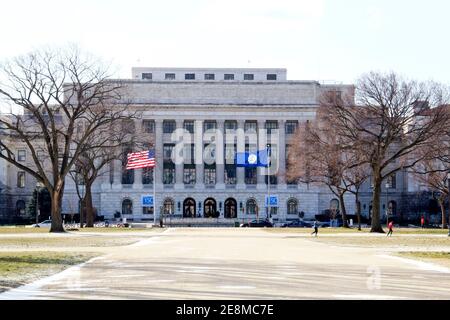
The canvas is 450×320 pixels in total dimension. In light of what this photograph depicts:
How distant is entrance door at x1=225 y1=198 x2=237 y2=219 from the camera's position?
395ft

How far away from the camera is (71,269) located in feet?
78.6

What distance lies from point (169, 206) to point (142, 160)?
1842 inches

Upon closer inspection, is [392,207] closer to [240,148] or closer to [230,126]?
[240,148]

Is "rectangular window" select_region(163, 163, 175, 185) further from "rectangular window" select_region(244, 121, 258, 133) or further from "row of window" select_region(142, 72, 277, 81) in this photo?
"row of window" select_region(142, 72, 277, 81)

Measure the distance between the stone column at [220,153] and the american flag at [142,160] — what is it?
44.5 metres

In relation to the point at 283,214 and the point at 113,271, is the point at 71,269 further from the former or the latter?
the point at 283,214

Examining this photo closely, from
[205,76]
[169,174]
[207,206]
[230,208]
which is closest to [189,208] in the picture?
[207,206]

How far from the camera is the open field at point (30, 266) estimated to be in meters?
19.7

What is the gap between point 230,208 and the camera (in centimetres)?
12088

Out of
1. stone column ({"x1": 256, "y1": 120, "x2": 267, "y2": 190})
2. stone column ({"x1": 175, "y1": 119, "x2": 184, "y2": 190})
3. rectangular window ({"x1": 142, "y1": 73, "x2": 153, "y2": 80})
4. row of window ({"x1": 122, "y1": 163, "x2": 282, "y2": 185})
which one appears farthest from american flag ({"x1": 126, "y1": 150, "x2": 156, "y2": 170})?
rectangular window ({"x1": 142, "y1": 73, "x2": 153, "y2": 80})

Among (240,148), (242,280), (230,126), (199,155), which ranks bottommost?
(242,280)

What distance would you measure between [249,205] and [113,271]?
9718 centimetres
